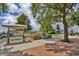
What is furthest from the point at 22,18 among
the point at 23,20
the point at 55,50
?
the point at 55,50

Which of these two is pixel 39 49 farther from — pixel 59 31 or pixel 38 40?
pixel 59 31

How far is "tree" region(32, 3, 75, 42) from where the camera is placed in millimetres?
1037

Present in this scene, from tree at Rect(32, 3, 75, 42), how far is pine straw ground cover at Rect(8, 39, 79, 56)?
0.05 m

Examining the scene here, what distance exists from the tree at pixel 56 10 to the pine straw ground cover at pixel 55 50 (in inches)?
1.9

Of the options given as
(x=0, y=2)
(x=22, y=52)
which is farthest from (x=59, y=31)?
(x=0, y=2)

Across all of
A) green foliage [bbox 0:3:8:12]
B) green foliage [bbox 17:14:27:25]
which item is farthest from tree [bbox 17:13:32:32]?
green foliage [bbox 0:3:8:12]

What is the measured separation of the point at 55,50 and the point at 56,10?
270mm

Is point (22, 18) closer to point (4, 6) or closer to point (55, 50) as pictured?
point (4, 6)

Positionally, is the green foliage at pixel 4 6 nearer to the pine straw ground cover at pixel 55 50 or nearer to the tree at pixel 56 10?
the tree at pixel 56 10

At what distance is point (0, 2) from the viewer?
1.04 metres

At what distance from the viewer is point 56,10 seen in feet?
3.43

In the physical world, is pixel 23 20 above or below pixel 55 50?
above

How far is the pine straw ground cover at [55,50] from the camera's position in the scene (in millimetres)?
1018

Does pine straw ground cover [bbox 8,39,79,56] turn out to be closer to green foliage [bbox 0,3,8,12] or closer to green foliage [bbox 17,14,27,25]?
green foliage [bbox 17,14,27,25]
